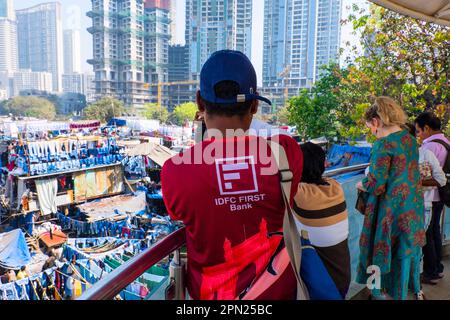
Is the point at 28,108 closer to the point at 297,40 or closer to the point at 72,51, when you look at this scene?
the point at 72,51

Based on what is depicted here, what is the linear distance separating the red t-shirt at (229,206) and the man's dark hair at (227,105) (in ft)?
0.28

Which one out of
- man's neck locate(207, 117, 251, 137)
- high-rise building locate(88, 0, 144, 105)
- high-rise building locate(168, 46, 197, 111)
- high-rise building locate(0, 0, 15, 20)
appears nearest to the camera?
man's neck locate(207, 117, 251, 137)

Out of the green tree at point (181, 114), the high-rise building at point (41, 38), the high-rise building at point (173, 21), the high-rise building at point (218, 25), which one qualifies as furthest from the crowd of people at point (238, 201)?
the high-rise building at point (41, 38)

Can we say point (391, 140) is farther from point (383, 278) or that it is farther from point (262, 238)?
point (262, 238)

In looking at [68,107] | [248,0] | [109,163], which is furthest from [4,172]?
[68,107]

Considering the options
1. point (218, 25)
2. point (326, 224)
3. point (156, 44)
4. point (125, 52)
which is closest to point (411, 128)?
point (326, 224)

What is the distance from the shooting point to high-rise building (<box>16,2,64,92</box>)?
75062 millimetres

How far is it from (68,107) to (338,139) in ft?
192

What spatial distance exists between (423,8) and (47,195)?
17.2 metres

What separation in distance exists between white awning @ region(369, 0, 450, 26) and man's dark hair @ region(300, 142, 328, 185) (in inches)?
65.3

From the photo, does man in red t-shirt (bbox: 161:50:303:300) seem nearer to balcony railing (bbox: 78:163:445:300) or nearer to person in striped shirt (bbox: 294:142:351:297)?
balcony railing (bbox: 78:163:445:300)

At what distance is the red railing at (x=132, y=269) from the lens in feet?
2.65

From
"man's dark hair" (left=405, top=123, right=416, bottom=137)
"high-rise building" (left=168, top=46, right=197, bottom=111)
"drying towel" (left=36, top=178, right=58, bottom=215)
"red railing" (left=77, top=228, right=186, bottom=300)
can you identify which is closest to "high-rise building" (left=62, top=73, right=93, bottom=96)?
"high-rise building" (left=168, top=46, right=197, bottom=111)

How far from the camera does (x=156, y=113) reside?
54.3m
